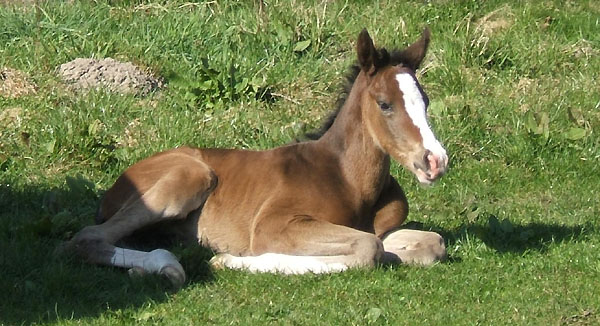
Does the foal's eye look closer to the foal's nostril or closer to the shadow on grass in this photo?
the foal's nostril

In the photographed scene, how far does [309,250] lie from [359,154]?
76cm

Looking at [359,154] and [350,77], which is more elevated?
[350,77]

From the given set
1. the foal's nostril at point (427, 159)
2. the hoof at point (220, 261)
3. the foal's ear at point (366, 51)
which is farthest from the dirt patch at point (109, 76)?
the foal's nostril at point (427, 159)

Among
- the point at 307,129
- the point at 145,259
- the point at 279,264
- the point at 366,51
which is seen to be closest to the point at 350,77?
the point at 366,51

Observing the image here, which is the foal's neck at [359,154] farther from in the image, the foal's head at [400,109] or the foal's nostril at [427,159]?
the foal's nostril at [427,159]

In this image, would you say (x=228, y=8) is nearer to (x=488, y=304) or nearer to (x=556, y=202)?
(x=556, y=202)

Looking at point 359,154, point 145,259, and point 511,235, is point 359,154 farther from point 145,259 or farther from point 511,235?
point 145,259

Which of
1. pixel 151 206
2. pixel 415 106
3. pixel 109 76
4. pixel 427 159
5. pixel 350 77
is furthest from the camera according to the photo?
pixel 109 76

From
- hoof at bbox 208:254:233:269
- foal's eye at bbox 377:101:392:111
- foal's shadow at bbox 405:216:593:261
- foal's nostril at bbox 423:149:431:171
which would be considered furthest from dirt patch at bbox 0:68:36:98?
foal's nostril at bbox 423:149:431:171

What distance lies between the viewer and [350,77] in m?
7.68

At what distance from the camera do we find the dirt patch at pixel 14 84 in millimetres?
10859

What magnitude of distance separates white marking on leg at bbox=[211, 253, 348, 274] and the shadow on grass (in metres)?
0.15

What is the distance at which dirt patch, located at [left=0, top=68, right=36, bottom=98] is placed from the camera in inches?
428

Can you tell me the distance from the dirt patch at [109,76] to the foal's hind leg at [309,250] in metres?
4.23
